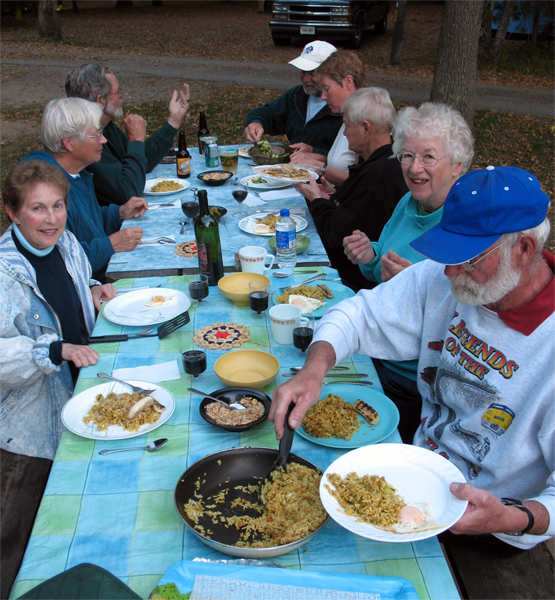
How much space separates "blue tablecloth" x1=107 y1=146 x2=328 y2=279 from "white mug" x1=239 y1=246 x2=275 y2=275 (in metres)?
0.29

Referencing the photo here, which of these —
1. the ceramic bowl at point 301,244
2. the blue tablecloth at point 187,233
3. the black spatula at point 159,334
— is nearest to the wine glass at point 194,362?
the black spatula at point 159,334

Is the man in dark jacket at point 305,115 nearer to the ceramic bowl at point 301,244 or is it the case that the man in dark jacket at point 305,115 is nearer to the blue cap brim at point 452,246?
the ceramic bowl at point 301,244

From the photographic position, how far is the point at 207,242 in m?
3.04

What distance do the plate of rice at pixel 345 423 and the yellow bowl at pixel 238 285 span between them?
928 millimetres

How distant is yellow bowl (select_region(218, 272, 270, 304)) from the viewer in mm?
2867

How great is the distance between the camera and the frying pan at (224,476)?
1543 mm

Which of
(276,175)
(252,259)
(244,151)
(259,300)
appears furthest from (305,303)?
(244,151)

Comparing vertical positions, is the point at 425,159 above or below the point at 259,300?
above

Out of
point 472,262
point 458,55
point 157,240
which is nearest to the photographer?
point 472,262

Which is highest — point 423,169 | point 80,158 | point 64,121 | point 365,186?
point 64,121

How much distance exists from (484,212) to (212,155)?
4.00m

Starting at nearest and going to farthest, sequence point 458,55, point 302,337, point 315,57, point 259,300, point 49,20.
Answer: point 302,337
point 259,300
point 315,57
point 458,55
point 49,20

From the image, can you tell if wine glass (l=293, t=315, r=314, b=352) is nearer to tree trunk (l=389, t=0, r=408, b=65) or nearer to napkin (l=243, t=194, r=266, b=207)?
napkin (l=243, t=194, r=266, b=207)

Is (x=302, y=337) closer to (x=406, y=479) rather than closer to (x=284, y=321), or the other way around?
(x=284, y=321)
